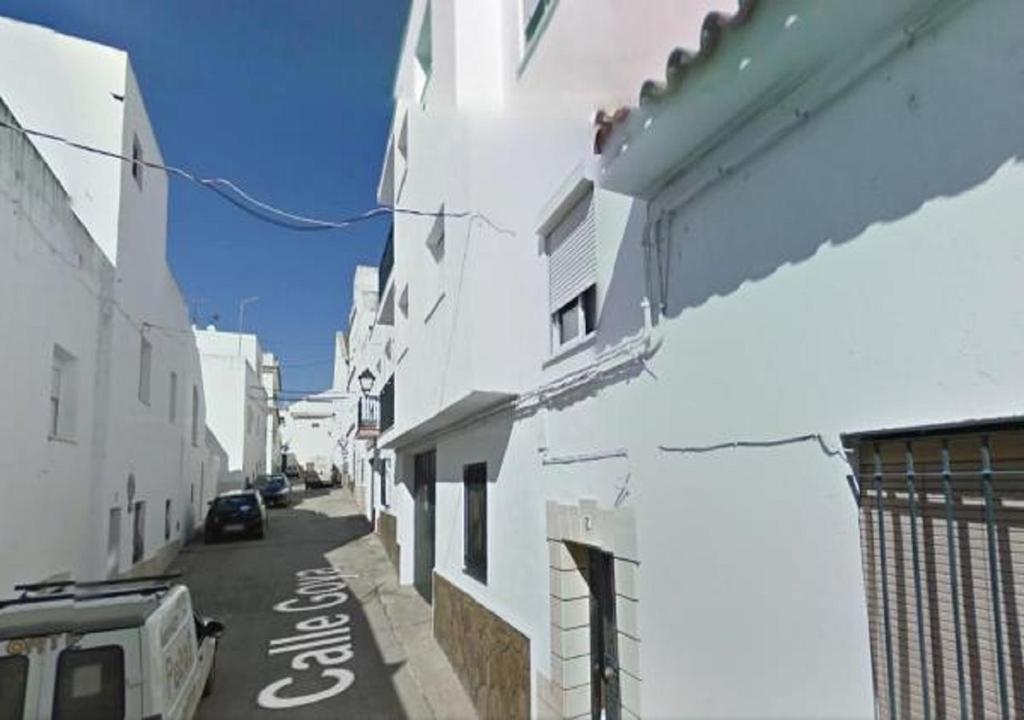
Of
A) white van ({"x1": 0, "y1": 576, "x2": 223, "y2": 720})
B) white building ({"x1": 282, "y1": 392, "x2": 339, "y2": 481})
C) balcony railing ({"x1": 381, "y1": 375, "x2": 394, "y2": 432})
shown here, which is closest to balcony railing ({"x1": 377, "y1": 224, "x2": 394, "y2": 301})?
balcony railing ({"x1": 381, "y1": 375, "x2": 394, "y2": 432})

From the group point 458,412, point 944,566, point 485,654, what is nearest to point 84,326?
point 458,412

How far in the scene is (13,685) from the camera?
4.63 m

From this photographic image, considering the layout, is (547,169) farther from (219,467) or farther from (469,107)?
(219,467)

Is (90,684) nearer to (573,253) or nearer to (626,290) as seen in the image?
(626,290)

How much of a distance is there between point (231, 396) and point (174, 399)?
49.3 feet

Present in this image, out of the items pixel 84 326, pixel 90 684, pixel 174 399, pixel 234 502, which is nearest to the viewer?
pixel 90 684

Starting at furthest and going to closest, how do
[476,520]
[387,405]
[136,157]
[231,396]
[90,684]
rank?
[231,396], [387,405], [136,157], [476,520], [90,684]

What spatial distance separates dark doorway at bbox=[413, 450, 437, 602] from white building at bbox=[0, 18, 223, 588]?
5659 mm

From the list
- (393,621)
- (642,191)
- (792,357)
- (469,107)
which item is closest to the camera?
(792,357)

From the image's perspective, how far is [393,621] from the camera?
12234 mm

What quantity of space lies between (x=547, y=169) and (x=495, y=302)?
1.48 metres

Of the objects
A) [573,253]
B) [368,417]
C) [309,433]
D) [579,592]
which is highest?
[573,253]

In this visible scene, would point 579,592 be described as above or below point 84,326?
below

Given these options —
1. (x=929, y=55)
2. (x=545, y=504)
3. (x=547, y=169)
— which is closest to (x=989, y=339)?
(x=929, y=55)
